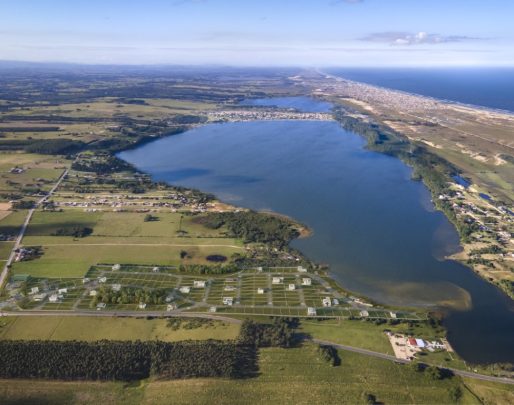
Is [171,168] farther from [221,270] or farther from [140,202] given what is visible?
[221,270]

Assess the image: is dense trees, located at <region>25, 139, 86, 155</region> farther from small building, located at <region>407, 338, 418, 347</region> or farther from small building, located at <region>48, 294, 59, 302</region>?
small building, located at <region>407, 338, 418, 347</region>

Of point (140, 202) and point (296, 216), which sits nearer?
point (296, 216)

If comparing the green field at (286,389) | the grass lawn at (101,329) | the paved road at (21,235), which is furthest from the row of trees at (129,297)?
the paved road at (21,235)

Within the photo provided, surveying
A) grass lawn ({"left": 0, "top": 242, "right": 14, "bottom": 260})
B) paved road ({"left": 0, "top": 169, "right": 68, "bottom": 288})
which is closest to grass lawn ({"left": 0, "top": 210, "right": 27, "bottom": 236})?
paved road ({"left": 0, "top": 169, "right": 68, "bottom": 288})

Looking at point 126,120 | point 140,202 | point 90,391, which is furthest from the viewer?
point 126,120

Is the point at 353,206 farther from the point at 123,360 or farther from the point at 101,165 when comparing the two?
the point at 101,165

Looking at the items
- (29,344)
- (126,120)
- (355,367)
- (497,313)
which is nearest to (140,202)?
(29,344)

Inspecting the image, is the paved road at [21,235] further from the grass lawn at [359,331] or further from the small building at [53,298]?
the grass lawn at [359,331]
